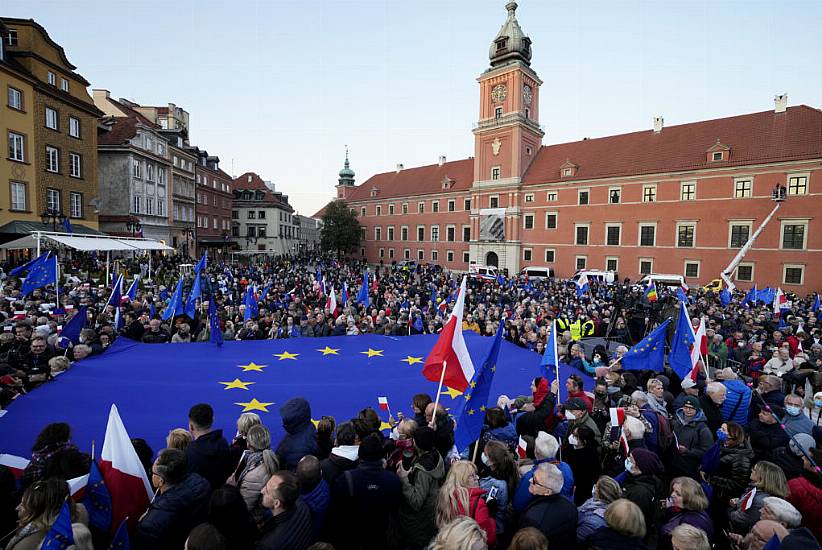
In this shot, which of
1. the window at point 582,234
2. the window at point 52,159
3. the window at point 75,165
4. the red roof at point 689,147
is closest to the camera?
the window at point 52,159

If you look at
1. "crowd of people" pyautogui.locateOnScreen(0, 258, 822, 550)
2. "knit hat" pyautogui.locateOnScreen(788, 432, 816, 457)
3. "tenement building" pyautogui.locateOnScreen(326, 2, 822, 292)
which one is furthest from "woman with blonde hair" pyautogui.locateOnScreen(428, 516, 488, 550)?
"tenement building" pyautogui.locateOnScreen(326, 2, 822, 292)

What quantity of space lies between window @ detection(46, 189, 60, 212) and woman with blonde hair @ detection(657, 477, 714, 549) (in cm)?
3458

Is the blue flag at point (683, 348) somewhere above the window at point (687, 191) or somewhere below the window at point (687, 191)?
below

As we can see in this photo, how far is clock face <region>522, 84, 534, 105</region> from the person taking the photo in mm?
45906

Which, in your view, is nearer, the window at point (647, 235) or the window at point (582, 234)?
the window at point (647, 235)

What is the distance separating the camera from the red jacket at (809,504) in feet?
11.1

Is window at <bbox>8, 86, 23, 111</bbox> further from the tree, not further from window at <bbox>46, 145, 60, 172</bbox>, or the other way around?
the tree

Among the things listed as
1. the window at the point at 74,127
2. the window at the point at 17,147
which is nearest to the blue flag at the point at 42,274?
the window at the point at 17,147

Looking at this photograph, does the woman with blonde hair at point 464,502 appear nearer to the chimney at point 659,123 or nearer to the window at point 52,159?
the window at point 52,159

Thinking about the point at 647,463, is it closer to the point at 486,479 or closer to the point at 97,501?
the point at 486,479

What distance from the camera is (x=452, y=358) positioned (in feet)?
18.1

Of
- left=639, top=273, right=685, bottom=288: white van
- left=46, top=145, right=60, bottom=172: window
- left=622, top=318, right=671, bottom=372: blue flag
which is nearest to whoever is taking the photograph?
left=622, top=318, right=671, bottom=372: blue flag

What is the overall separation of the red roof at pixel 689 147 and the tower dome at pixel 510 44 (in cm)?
1062

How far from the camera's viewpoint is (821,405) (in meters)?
5.31
